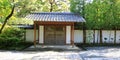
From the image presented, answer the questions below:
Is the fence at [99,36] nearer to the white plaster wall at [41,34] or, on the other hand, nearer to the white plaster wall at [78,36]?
A: the white plaster wall at [78,36]

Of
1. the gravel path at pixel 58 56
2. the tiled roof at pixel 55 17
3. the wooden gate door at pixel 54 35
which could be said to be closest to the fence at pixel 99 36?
the wooden gate door at pixel 54 35

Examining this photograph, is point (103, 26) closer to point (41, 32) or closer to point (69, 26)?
point (69, 26)

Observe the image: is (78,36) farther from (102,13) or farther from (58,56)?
(58,56)

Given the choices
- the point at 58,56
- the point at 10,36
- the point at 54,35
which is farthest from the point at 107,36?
the point at 58,56

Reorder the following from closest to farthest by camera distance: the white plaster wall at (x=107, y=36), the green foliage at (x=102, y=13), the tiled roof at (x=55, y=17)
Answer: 1. the tiled roof at (x=55, y=17)
2. the green foliage at (x=102, y=13)
3. the white plaster wall at (x=107, y=36)

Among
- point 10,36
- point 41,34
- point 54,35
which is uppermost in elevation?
point 10,36

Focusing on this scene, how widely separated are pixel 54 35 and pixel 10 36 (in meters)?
4.30

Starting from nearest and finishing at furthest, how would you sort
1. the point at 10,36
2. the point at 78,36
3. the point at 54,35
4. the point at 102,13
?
1. the point at 10,36
2. the point at 102,13
3. the point at 54,35
4. the point at 78,36

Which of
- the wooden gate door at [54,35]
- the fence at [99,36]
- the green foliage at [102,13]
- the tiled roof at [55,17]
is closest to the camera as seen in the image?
the tiled roof at [55,17]

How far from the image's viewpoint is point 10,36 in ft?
68.8

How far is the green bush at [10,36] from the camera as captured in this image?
20.1 metres

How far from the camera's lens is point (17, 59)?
13070 millimetres

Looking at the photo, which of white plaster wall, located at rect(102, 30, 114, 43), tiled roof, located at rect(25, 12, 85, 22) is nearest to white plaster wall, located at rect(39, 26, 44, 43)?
tiled roof, located at rect(25, 12, 85, 22)

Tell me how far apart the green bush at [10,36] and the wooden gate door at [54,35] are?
8.54 feet
